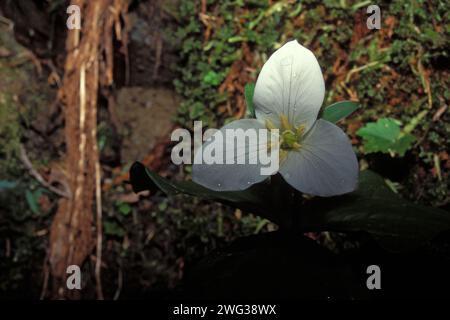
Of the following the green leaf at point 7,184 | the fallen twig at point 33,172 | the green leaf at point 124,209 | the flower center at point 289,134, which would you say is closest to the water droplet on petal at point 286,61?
the flower center at point 289,134

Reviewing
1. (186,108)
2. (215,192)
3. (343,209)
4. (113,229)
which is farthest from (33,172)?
(343,209)

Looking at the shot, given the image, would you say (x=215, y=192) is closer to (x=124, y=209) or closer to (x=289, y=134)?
(x=289, y=134)

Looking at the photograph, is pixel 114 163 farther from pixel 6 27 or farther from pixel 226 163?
pixel 226 163

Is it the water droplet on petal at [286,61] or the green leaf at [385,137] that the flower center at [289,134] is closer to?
the water droplet on petal at [286,61]

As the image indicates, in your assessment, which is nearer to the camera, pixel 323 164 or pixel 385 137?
pixel 323 164

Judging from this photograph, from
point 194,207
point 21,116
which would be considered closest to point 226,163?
point 194,207
